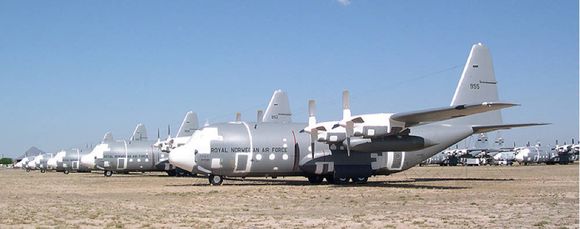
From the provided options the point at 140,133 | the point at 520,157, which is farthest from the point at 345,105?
the point at 520,157

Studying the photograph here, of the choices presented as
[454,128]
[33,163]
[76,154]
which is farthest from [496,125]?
[33,163]

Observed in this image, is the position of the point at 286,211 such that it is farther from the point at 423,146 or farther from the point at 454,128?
the point at 454,128

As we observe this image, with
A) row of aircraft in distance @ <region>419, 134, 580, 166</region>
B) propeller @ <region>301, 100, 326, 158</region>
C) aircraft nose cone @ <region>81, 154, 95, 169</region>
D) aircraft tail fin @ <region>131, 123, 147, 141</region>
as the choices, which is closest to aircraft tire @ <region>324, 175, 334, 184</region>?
propeller @ <region>301, 100, 326, 158</region>

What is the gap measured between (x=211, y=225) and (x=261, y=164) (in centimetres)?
1900

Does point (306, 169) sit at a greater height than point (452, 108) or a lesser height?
lesser

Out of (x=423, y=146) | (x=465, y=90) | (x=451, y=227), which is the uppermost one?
(x=465, y=90)

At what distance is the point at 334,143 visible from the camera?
33.4 meters

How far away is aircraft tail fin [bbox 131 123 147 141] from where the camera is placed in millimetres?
78088

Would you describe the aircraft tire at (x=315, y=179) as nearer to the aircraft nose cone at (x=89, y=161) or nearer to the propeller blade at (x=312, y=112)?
the propeller blade at (x=312, y=112)

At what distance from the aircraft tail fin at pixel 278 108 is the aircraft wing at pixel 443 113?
1634 centimetres

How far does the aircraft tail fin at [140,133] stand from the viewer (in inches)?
3074

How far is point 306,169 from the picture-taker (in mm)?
34844

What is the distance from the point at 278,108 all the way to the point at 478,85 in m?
15.9

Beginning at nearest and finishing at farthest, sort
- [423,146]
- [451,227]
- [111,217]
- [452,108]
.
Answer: [451,227] < [111,217] < [452,108] < [423,146]
